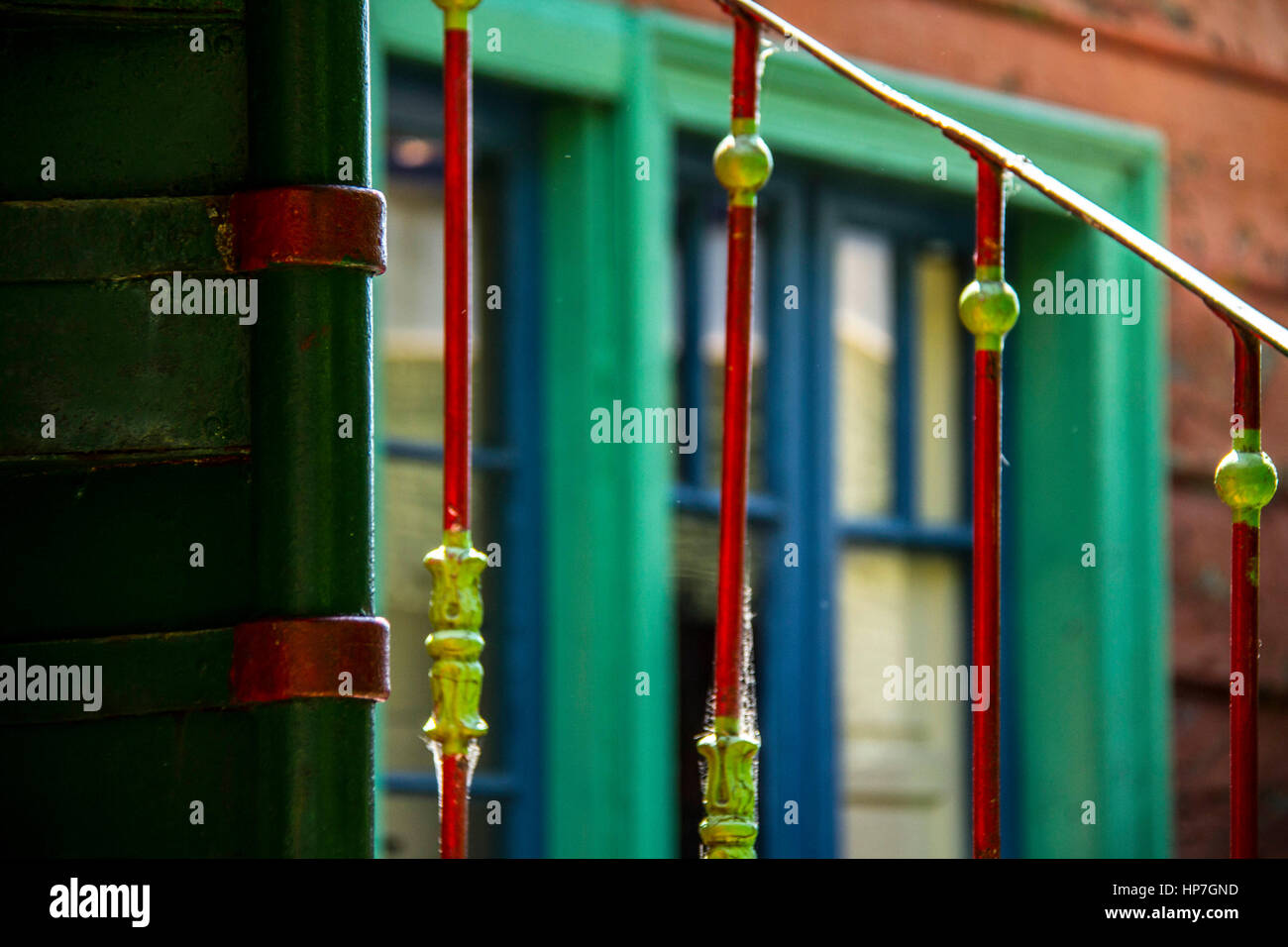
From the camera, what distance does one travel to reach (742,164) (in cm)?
198

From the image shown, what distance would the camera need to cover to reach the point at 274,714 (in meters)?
1.84

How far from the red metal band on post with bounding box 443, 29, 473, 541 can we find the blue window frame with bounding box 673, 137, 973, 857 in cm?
271

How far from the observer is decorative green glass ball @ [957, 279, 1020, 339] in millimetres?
1948

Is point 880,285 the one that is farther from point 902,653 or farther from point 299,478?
point 299,478

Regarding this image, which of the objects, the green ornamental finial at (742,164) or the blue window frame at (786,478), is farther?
the blue window frame at (786,478)

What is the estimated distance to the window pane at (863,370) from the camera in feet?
16.3

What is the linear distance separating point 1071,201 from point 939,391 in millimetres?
3249

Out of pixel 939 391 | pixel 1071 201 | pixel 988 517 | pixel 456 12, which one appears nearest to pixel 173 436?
pixel 456 12

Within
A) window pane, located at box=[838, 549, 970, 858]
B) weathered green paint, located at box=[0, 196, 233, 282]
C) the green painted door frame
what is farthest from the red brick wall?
weathered green paint, located at box=[0, 196, 233, 282]

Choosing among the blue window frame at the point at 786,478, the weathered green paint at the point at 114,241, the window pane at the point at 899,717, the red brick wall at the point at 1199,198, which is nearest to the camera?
the weathered green paint at the point at 114,241

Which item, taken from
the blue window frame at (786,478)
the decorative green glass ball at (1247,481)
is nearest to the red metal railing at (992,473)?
the decorative green glass ball at (1247,481)

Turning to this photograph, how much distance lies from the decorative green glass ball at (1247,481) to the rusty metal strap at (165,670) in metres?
0.76

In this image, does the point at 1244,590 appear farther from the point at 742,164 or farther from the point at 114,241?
the point at 114,241

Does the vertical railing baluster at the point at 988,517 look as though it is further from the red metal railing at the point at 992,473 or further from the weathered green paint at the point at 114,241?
the weathered green paint at the point at 114,241
